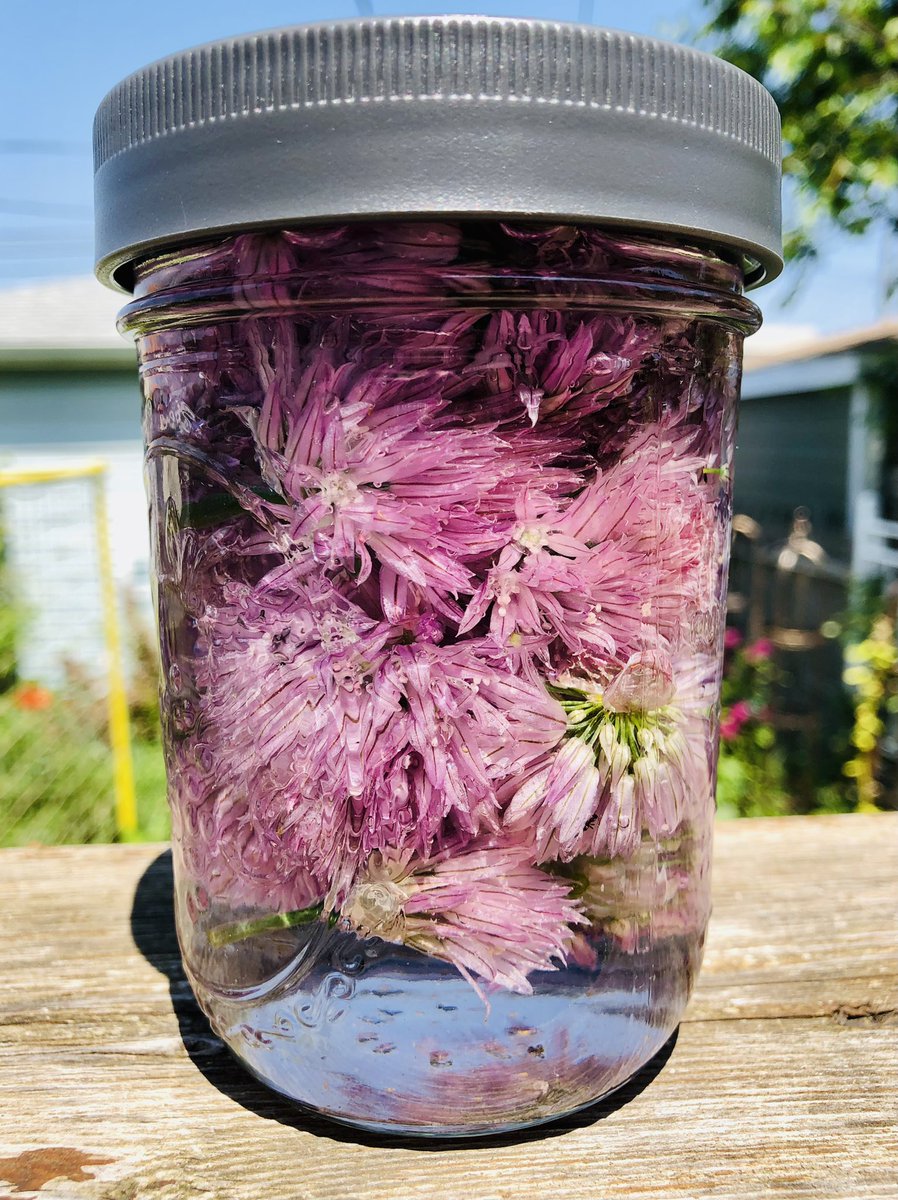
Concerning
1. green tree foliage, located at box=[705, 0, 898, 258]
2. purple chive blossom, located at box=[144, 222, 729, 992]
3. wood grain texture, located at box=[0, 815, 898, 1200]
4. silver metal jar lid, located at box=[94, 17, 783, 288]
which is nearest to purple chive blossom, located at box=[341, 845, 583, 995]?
purple chive blossom, located at box=[144, 222, 729, 992]

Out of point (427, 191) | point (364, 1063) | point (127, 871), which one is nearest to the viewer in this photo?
point (427, 191)

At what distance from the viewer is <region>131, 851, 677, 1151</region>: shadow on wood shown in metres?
0.50

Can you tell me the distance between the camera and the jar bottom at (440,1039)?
47 cm

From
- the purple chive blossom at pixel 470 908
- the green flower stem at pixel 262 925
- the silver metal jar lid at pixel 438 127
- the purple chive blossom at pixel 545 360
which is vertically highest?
the silver metal jar lid at pixel 438 127

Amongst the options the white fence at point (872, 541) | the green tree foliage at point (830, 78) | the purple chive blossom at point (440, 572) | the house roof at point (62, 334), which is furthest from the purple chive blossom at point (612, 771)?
the house roof at point (62, 334)

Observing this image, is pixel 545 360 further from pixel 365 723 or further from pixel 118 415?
pixel 118 415

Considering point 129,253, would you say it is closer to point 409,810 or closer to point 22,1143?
point 409,810

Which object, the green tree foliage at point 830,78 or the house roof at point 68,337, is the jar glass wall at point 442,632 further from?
the house roof at point 68,337

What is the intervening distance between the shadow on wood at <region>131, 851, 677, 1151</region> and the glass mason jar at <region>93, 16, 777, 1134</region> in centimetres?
2

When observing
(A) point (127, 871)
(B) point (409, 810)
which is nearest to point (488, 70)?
(B) point (409, 810)

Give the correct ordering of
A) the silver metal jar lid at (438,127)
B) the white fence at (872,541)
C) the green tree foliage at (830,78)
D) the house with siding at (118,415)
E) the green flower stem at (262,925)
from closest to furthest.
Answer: the silver metal jar lid at (438,127)
the green flower stem at (262,925)
the green tree foliage at (830,78)
the white fence at (872,541)
the house with siding at (118,415)

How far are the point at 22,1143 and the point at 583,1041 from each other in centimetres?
29

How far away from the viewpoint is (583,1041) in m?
0.49

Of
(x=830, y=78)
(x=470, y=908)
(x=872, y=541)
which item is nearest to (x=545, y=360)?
(x=470, y=908)
